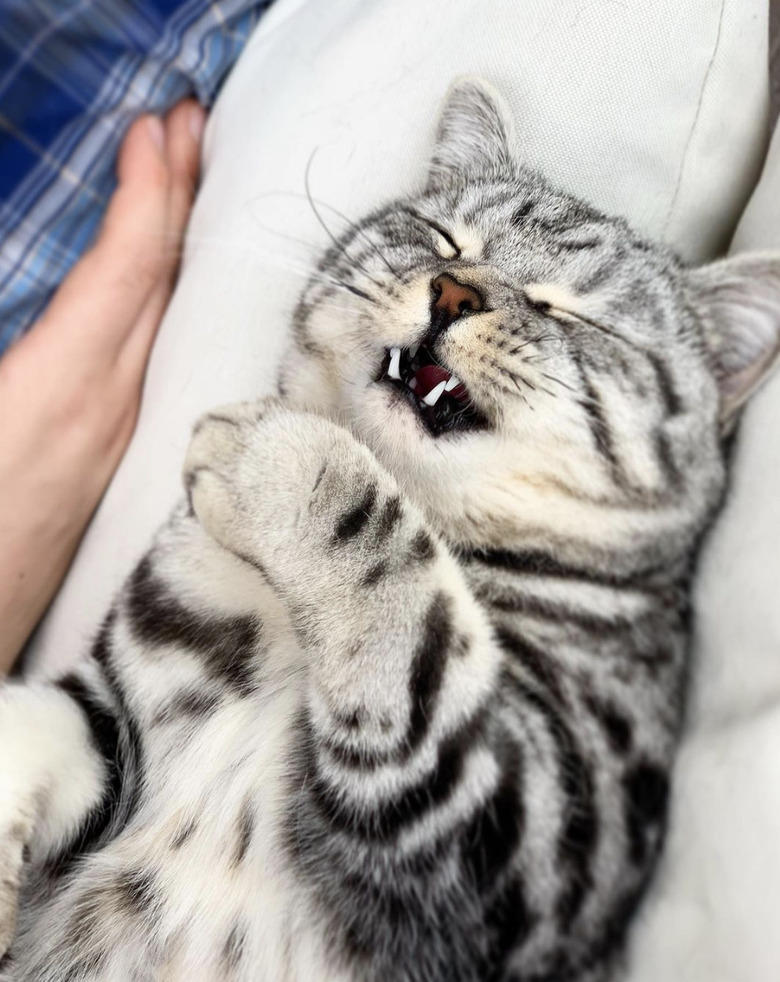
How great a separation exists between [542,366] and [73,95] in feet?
2.89

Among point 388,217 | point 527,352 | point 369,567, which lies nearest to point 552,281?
point 527,352

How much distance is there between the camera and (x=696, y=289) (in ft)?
2.84

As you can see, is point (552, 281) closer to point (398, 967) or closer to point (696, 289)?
point (696, 289)

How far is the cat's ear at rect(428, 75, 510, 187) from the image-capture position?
93cm

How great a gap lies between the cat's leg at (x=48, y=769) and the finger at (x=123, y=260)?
0.55m

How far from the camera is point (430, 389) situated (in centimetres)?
80

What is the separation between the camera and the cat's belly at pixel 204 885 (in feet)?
2.31

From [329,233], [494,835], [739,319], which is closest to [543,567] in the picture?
[494,835]

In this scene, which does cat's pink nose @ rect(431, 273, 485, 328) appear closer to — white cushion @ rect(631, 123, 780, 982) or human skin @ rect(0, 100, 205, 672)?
white cushion @ rect(631, 123, 780, 982)

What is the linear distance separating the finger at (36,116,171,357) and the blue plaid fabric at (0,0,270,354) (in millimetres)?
36

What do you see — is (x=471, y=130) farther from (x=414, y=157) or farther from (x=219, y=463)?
(x=219, y=463)

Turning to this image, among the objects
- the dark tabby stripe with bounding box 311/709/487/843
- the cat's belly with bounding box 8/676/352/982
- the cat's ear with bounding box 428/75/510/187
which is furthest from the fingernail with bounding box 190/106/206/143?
the dark tabby stripe with bounding box 311/709/487/843

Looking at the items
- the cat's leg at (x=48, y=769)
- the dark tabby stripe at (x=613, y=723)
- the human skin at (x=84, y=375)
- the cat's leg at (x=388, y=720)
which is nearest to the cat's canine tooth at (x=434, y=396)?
the cat's leg at (x=388, y=720)

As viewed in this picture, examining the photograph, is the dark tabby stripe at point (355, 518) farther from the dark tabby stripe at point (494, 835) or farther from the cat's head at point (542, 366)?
the dark tabby stripe at point (494, 835)
